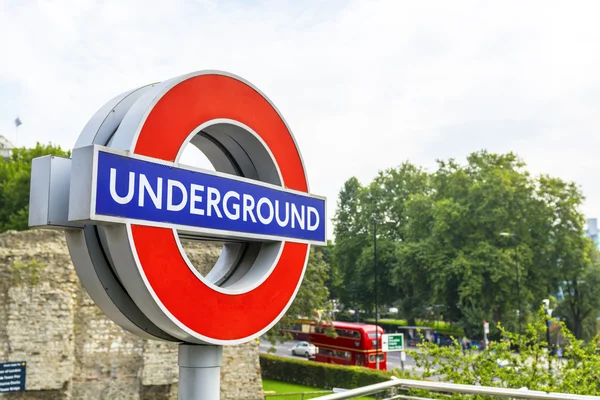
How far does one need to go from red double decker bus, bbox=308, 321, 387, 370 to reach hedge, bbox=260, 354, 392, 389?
124 inches

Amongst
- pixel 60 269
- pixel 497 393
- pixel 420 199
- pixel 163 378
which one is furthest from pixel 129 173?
pixel 420 199

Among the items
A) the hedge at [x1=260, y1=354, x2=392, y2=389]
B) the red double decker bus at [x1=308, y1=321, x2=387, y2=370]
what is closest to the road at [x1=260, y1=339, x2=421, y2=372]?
the red double decker bus at [x1=308, y1=321, x2=387, y2=370]

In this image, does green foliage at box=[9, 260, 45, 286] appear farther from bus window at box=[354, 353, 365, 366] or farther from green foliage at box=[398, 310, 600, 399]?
bus window at box=[354, 353, 365, 366]

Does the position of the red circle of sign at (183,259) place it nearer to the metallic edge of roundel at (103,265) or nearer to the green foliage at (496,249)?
the metallic edge of roundel at (103,265)

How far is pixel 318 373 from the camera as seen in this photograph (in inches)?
840

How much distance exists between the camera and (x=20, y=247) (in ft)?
43.0

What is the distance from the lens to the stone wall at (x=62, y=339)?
484 inches

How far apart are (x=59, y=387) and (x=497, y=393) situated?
1130 centimetres

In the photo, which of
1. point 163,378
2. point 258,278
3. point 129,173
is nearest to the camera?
point 129,173

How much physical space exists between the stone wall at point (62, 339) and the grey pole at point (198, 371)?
34.5 ft

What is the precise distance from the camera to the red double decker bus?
26469 mm

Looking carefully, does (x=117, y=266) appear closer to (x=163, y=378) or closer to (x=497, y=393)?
(x=497, y=393)

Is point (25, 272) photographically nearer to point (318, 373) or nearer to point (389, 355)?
point (318, 373)

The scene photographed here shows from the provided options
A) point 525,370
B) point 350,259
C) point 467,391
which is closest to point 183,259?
point 467,391
